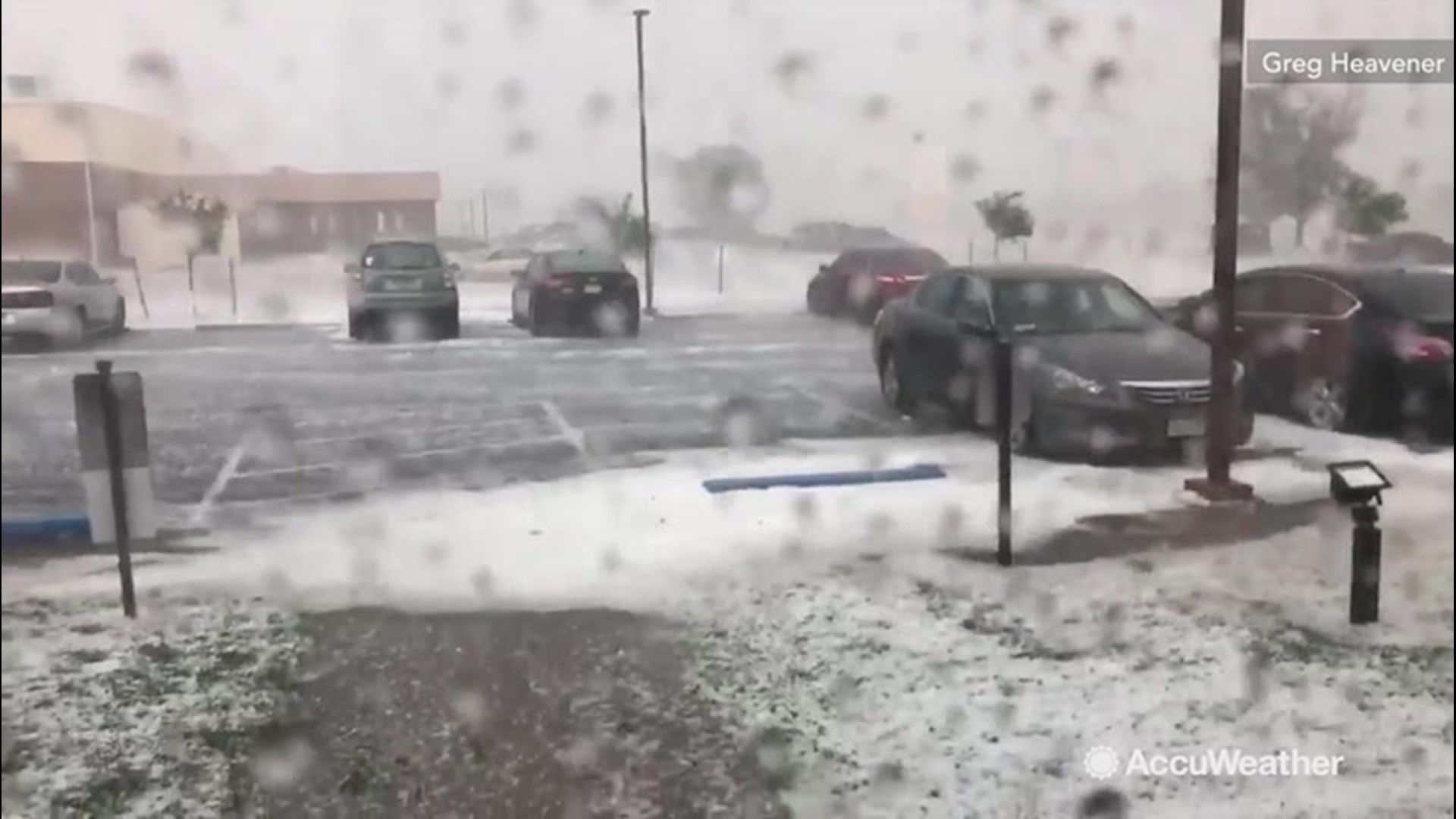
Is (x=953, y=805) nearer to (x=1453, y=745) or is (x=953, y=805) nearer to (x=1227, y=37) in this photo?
(x=1453, y=745)

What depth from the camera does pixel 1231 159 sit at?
110 inches

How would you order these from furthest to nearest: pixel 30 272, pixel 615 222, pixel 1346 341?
1. pixel 1346 341
2. pixel 615 222
3. pixel 30 272

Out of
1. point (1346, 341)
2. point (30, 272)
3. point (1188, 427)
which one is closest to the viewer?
point (30, 272)

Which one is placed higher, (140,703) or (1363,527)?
(1363,527)

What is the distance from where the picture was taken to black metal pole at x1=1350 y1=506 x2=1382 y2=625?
110 inches

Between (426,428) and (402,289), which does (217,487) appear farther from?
(402,289)

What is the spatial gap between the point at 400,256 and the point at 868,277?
110cm

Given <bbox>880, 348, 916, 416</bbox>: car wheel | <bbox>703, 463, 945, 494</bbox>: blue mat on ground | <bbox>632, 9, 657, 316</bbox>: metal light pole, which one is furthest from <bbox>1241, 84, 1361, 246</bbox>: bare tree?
<bbox>632, 9, 657, 316</bbox>: metal light pole

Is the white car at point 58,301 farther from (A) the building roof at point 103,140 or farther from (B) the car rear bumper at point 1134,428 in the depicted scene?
(B) the car rear bumper at point 1134,428

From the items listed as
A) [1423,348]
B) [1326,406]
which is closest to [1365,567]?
[1326,406]

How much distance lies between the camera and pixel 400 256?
2.51 metres

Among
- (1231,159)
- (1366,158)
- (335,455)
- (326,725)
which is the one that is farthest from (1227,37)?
(326,725)

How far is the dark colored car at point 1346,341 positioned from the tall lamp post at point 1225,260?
0.06 m

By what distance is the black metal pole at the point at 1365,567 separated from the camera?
9.18 ft
